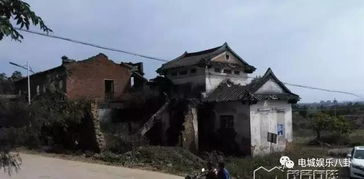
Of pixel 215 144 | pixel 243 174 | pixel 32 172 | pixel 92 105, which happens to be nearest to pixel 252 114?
pixel 215 144

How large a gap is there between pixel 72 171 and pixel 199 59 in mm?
15612

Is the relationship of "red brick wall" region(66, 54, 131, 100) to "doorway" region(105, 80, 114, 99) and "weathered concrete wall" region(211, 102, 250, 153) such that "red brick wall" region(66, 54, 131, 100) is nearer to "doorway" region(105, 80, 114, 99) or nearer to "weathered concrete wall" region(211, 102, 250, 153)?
"doorway" region(105, 80, 114, 99)

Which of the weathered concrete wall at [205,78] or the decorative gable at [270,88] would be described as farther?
the weathered concrete wall at [205,78]

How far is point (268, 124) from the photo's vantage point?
31.0m

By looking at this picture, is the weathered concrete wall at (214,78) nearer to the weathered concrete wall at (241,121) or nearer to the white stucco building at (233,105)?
the white stucco building at (233,105)

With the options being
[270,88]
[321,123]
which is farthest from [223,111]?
[321,123]

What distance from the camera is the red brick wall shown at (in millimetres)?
38406

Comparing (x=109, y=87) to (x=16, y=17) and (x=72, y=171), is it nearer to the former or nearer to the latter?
(x=72, y=171)

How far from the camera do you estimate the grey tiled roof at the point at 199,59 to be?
3269 centimetres

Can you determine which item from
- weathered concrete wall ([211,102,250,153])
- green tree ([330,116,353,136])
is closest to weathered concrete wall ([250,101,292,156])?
weathered concrete wall ([211,102,250,153])

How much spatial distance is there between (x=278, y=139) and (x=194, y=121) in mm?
5663

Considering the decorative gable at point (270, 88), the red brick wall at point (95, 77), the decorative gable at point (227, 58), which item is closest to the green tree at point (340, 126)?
the decorative gable at point (227, 58)

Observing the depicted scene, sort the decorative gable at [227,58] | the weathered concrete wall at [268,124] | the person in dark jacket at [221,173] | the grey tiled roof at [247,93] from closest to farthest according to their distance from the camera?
the person in dark jacket at [221,173], the grey tiled roof at [247,93], the weathered concrete wall at [268,124], the decorative gable at [227,58]

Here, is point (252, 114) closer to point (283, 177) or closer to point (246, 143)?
point (246, 143)
